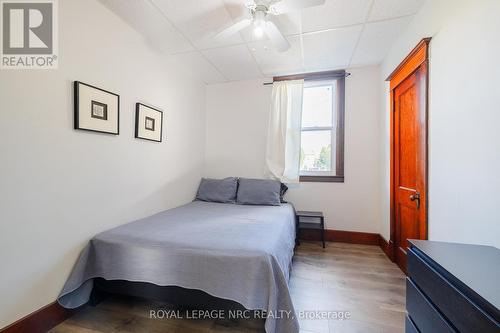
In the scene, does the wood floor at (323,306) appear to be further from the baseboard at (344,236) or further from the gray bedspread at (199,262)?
the baseboard at (344,236)

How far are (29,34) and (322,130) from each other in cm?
326

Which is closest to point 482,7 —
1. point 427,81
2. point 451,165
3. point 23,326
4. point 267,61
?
point 427,81

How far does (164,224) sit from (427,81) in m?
2.62

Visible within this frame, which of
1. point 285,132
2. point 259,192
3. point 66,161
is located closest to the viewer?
point 66,161

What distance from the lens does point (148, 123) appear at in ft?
7.97

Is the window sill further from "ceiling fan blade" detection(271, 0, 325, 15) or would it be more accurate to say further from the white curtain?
"ceiling fan blade" detection(271, 0, 325, 15)

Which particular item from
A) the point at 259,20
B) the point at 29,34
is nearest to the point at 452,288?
the point at 259,20

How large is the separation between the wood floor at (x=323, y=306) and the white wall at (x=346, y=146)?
86 centimetres

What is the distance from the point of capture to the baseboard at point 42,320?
1353 millimetres

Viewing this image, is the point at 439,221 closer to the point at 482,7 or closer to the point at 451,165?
the point at 451,165

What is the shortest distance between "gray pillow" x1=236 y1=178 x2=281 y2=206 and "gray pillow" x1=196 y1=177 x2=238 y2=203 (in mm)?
111

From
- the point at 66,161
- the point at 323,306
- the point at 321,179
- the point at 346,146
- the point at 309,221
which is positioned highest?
the point at 346,146

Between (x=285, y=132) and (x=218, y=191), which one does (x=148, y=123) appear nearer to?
(x=218, y=191)

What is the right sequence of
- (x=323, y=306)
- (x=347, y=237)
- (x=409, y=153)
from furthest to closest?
(x=347, y=237) < (x=409, y=153) < (x=323, y=306)
